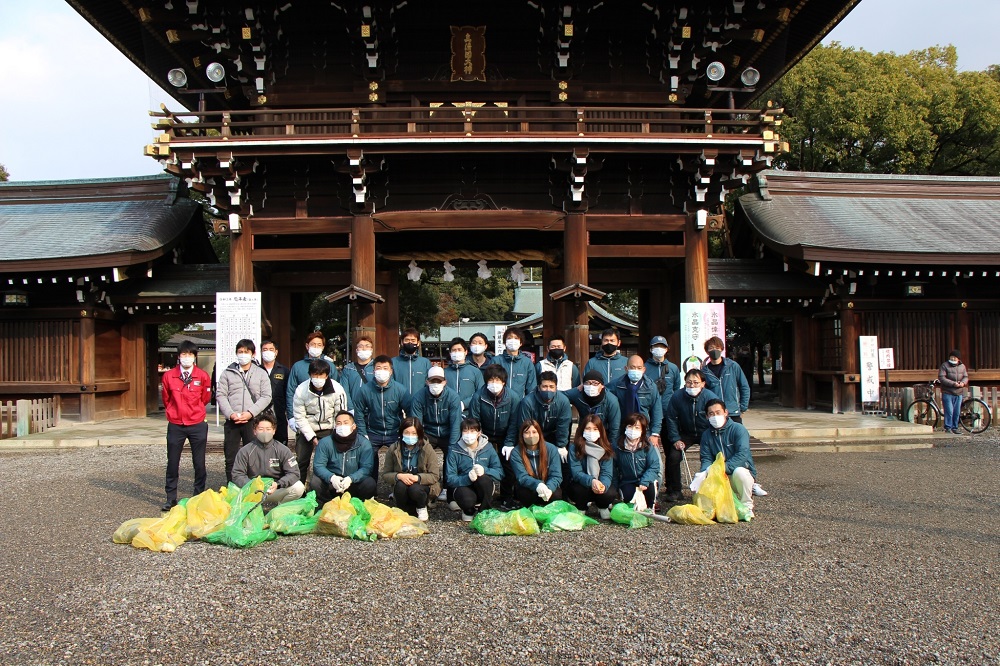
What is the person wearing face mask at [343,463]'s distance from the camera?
20.5ft

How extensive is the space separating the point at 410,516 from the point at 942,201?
16.1 meters

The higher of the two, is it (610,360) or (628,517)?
(610,360)

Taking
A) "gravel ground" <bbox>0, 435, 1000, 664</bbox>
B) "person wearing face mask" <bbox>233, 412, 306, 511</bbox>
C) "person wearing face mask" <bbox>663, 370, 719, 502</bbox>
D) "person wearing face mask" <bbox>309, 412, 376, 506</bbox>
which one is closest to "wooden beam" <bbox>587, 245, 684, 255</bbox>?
"person wearing face mask" <bbox>663, 370, 719, 502</bbox>

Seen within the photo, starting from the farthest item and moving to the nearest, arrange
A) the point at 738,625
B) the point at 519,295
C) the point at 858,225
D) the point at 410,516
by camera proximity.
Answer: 1. the point at 519,295
2. the point at 858,225
3. the point at 410,516
4. the point at 738,625

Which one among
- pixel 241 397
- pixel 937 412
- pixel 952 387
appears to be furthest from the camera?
pixel 937 412

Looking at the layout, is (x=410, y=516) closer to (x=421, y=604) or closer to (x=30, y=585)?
(x=421, y=604)

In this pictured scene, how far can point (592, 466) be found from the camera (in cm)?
631

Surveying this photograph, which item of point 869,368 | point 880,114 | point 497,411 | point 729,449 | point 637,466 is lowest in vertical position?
point 637,466

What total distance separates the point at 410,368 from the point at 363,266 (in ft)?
17.5

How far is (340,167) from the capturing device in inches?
477

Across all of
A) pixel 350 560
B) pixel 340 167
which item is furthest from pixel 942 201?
pixel 350 560

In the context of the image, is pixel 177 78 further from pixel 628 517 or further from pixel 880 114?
pixel 880 114

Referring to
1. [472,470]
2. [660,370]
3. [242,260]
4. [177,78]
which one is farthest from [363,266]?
[472,470]

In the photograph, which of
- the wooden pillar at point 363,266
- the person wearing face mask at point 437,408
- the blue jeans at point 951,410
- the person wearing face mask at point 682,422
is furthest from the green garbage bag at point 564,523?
the blue jeans at point 951,410
